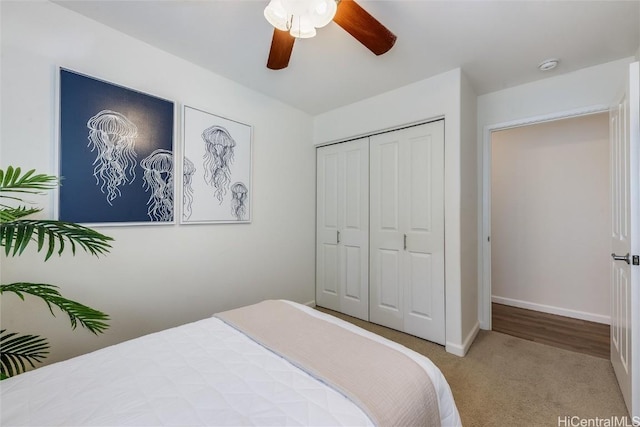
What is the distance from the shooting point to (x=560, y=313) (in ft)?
10.3

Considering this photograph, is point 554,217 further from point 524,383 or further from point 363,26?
point 363,26

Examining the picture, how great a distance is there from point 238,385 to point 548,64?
2.99 m

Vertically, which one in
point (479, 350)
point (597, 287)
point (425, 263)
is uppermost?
point (425, 263)

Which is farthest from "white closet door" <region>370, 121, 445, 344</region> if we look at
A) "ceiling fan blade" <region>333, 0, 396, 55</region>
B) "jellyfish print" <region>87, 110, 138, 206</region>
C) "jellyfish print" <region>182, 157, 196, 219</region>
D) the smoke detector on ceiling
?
"jellyfish print" <region>87, 110, 138, 206</region>

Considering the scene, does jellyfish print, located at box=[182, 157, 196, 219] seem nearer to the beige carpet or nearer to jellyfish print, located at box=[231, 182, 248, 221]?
jellyfish print, located at box=[231, 182, 248, 221]

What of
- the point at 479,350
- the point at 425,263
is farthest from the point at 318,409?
the point at 479,350

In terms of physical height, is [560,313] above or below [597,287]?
below

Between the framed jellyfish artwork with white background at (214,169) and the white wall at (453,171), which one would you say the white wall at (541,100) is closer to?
the white wall at (453,171)

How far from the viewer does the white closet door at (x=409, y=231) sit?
241 cm

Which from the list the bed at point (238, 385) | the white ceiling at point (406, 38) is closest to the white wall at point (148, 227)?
the white ceiling at point (406, 38)

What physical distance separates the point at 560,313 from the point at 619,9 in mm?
2973

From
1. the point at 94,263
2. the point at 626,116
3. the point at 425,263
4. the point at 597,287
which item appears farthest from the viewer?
the point at 597,287

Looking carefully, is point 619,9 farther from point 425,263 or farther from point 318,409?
point 318,409

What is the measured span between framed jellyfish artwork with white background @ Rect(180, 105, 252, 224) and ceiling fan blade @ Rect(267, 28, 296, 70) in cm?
88
